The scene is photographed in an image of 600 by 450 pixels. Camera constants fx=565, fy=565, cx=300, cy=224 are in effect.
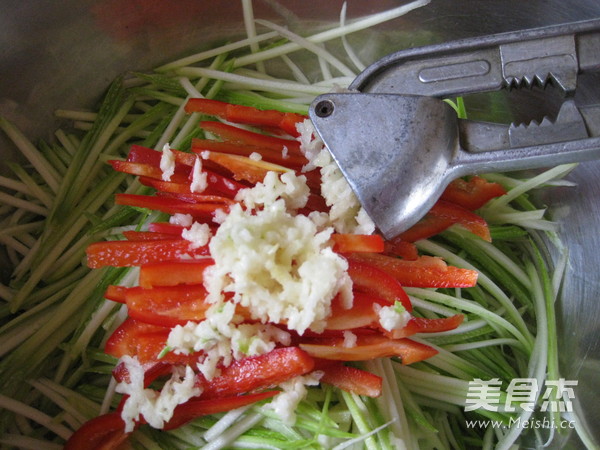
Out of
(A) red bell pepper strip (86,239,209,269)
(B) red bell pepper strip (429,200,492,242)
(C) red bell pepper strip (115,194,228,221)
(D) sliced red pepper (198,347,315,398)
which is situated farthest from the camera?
(B) red bell pepper strip (429,200,492,242)

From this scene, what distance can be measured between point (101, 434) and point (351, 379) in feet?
2.21

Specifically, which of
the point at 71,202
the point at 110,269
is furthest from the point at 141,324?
the point at 71,202

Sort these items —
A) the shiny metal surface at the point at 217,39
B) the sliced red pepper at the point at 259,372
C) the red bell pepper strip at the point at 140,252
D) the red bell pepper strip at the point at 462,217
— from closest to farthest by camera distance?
1. the sliced red pepper at the point at 259,372
2. the red bell pepper strip at the point at 140,252
3. the red bell pepper strip at the point at 462,217
4. the shiny metal surface at the point at 217,39

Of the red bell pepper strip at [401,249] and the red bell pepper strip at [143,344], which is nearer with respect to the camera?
the red bell pepper strip at [143,344]

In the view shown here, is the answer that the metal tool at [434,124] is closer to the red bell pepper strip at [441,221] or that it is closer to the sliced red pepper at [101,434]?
the red bell pepper strip at [441,221]

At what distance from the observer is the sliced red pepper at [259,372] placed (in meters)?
1.39

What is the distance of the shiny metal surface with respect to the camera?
181 centimetres

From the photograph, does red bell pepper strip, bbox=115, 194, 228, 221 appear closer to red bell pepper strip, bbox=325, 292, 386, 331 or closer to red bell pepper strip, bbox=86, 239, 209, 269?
red bell pepper strip, bbox=86, 239, 209, 269

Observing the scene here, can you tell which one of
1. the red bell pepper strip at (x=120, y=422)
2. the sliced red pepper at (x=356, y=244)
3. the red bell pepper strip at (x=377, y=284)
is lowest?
the red bell pepper strip at (x=120, y=422)

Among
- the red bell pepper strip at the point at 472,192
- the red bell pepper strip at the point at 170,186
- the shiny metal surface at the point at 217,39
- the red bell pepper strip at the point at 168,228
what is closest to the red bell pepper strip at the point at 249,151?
the red bell pepper strip at the point at 170,186

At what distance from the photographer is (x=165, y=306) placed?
1421 mm

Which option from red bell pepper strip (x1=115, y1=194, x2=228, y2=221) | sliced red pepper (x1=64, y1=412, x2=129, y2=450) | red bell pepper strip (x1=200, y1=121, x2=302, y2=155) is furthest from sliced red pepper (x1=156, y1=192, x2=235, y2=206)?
sliced red pepper (x1=64, y1=412, x2=129, y2=450)

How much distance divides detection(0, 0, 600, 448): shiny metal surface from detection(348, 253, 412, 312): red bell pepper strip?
754 mm

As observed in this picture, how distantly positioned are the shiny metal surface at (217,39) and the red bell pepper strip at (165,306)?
2.72 ft
